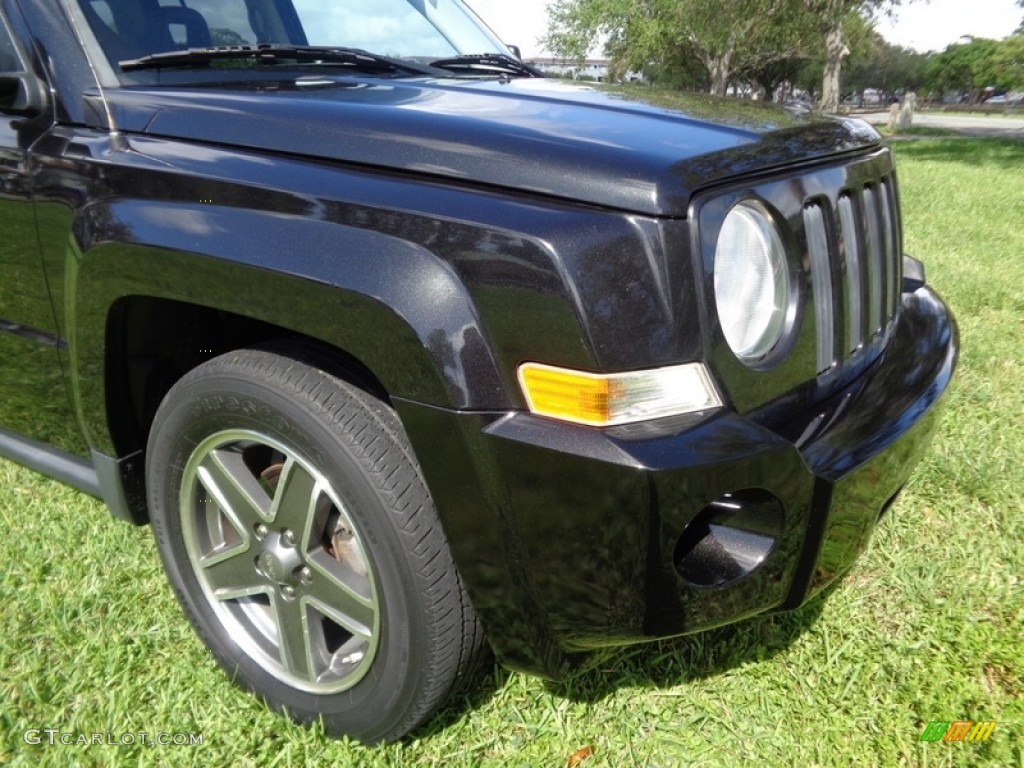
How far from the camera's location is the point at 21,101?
6.66 ft

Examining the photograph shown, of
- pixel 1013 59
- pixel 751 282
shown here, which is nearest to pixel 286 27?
pixel 751 282

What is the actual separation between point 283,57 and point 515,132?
1.04 metres

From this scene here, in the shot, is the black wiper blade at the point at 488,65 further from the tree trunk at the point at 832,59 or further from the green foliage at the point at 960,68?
the green foliage at the point at 960,68

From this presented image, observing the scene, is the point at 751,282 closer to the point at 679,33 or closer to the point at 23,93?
the point at 23,93

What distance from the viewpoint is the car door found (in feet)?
6.65

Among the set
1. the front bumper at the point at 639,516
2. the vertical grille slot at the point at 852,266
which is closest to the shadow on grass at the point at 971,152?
the vertical grille slot at the point at 852,266

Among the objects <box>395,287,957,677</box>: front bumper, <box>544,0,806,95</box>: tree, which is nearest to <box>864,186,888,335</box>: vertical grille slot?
<box>395,287,957,677</box>: front bumper

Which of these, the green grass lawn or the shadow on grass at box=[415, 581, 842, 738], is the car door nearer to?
the green grass lawn

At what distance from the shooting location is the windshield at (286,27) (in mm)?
2113

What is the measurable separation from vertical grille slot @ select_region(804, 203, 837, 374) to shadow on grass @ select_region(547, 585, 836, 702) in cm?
69

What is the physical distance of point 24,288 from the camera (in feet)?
7.09

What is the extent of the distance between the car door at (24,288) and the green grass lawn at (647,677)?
456 millimetres

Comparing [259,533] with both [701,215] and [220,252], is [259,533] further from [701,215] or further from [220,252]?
[701,215]

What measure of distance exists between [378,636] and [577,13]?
1548 inches
